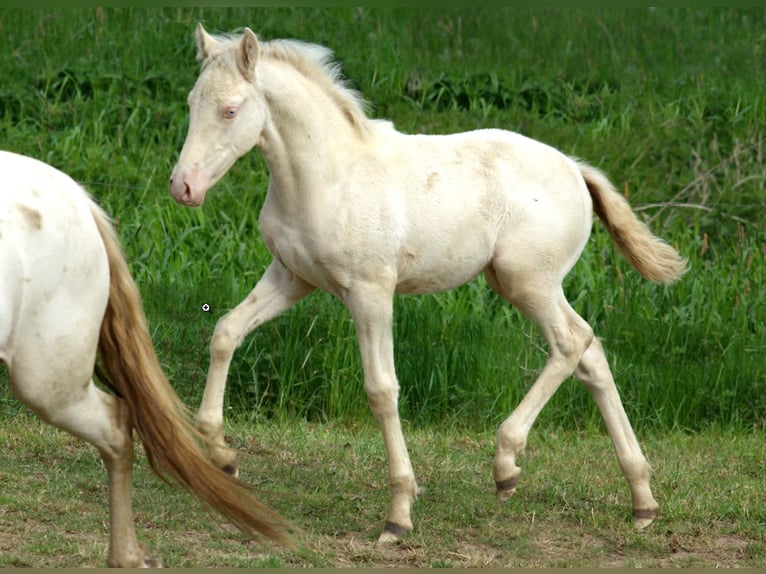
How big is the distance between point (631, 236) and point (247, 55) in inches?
79.1

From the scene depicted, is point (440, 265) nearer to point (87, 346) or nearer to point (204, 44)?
point (204, 44)

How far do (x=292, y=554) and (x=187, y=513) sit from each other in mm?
694

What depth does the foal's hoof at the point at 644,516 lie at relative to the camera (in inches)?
206

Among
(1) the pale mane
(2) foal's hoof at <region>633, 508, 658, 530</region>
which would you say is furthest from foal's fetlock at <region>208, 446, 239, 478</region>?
(2) foal's hoof at <region>633, 508, 658, 530</region>

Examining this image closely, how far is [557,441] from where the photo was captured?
6652mm

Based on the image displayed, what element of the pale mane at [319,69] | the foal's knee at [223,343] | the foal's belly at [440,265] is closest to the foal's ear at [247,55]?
the pale mane at [319,69]

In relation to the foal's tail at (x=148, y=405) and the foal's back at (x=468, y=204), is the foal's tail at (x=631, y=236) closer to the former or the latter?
the foal's back at (x=468, y=204)

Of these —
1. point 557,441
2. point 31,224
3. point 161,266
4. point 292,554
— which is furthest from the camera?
point 161,266

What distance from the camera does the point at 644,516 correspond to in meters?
5.26

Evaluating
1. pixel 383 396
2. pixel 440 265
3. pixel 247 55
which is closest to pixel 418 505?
pixel 383 396

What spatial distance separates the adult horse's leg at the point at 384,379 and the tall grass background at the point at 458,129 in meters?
1.00

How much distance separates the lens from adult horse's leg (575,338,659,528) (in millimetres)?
5305

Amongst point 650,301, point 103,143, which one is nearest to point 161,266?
point 103,143

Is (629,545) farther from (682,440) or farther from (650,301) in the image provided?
(650,301)
